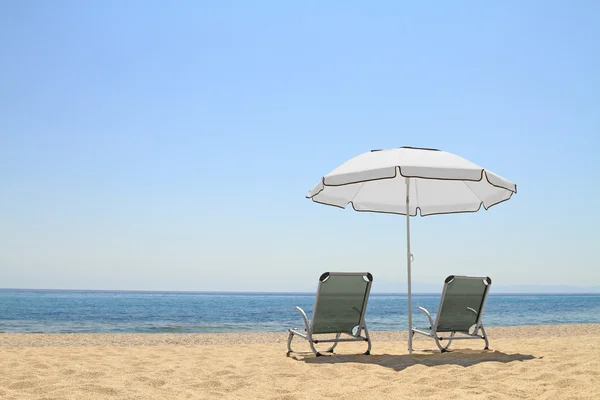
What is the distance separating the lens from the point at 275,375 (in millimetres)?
4773

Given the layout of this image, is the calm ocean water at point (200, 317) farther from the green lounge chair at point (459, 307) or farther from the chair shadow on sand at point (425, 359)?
the chair shadow on sand at point (425, 359)

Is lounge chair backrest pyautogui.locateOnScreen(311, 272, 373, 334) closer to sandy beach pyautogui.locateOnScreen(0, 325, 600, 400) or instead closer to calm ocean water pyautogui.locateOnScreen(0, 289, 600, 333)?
sandy beach pyautogui.locateOnScreen(0, 325, 600, 400)

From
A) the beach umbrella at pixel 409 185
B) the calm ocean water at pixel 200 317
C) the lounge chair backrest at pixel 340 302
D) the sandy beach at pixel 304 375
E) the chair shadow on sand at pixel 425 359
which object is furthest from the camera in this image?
the calm ocean water at pixel 200 317

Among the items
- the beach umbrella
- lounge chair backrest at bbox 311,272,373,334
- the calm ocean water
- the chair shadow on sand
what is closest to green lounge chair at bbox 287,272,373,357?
lounge chair backrest at bbox 311,272,373,334

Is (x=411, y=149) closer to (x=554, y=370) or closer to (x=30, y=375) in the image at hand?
(x=554, y=370)

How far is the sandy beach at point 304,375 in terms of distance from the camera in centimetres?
398

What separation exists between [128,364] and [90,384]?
1291mm

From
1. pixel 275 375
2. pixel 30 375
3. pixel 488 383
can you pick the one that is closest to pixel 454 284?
pixel 488 383

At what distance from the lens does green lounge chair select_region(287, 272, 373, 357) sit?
5.88m

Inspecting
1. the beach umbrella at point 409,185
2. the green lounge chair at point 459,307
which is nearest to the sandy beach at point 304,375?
the green lounge chair at point 459,307

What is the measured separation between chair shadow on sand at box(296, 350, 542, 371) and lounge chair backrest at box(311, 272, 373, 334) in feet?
1.16

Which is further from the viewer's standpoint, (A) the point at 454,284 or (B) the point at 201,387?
(A) the point at 454,284

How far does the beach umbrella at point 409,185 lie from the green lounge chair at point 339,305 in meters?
0.59

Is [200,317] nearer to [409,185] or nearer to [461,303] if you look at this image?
[409,185]
